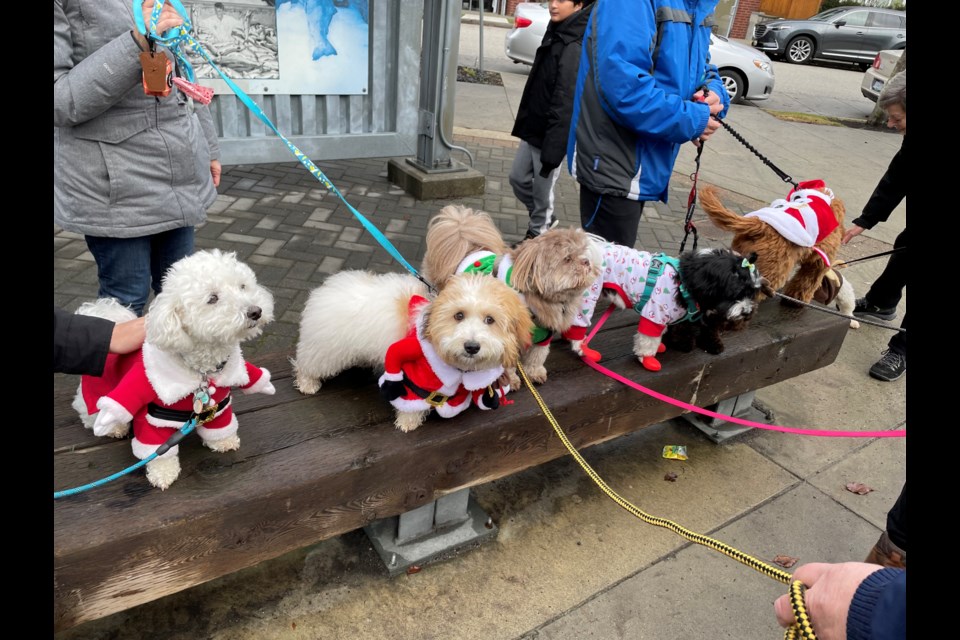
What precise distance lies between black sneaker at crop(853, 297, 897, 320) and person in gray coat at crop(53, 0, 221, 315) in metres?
5.38

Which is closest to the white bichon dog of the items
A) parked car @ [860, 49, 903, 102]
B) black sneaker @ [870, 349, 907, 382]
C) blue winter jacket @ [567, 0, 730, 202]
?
blue winter jacket @ [567, 0, 730, 202]

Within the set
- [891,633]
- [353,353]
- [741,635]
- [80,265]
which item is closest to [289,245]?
[80,265]

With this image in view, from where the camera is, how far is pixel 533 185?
5453 millimetres

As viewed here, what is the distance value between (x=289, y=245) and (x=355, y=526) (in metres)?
3.75

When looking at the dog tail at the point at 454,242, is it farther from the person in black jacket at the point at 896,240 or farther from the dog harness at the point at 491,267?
the person in black jacket at the point at 896,240

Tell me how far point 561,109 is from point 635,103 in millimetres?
1869

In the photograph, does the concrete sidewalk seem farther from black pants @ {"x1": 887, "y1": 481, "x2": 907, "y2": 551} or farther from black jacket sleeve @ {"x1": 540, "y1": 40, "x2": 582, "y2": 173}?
black jacket sleeve @ {"x1": 540, "y1": 40, "x2": 582, "y2": 173}

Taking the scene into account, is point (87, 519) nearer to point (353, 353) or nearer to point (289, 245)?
point (353, 353)

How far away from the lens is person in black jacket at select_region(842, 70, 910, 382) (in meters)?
3.50

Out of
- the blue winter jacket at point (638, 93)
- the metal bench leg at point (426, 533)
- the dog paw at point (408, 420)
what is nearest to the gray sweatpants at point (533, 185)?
the blue winter jacket at point (638, 93)

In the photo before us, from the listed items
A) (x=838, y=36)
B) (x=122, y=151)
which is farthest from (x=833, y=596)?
(x=838, y=36)

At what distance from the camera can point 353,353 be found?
2359 millimetres

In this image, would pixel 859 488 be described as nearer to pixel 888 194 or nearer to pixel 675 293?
pixel 675 293
